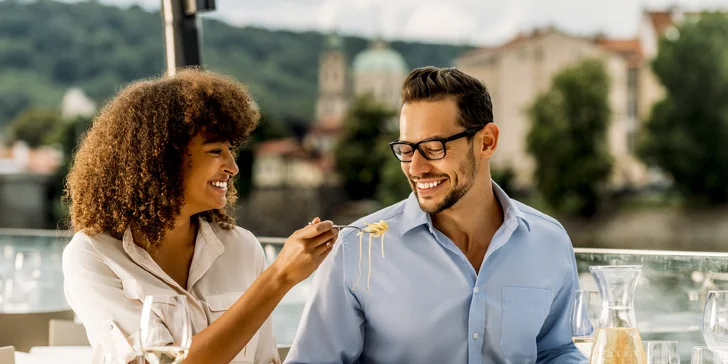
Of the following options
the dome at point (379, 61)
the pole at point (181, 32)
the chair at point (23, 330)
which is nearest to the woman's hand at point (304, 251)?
the chair at point (23, 330)

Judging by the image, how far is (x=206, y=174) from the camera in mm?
2072

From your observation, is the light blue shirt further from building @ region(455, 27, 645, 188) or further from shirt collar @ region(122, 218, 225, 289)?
building @ region(455, 27, 645, 188)

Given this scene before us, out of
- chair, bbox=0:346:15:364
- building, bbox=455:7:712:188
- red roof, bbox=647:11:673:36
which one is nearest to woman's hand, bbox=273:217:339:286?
chair, bbox=0:346:15:364

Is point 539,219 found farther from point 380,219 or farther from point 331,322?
point 331,322

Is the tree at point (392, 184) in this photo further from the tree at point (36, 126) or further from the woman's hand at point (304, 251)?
the woman's hand at point (304, 251)

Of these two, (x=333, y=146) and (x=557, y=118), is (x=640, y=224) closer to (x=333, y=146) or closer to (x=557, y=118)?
(x=557, y=118)

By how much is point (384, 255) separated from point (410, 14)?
65.7 metres

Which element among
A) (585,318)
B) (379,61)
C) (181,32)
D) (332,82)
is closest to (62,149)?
(332,82)

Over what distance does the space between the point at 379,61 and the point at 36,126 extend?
25.8 m

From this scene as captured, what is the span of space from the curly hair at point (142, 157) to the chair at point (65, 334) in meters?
0.88

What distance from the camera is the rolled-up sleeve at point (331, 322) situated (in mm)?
1851

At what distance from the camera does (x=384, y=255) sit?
1.93 metres

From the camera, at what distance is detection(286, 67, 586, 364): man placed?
187cm

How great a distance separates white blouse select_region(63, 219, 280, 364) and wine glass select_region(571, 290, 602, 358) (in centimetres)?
76
